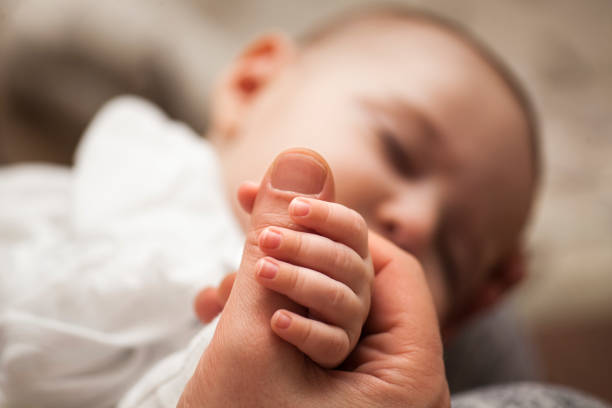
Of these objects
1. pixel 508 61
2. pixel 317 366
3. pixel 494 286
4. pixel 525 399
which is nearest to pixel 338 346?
pixel 317 366

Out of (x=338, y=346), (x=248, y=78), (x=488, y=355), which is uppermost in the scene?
(x=248, y=78)

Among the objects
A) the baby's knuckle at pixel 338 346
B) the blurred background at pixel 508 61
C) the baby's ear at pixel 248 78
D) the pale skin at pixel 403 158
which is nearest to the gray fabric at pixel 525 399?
the pale skin at pixel 403 158

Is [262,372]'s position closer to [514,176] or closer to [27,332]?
[27,332]

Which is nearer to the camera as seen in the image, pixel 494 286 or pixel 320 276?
pixel 320 276

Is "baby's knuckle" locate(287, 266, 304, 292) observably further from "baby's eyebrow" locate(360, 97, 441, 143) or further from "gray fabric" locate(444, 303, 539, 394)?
"gray fabric" locate(444, 303, 539, 394)

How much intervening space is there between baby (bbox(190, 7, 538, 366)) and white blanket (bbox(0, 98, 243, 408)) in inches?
2.8

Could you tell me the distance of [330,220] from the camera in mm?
345

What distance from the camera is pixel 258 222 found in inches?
14.2

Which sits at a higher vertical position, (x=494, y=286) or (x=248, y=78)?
(x=248, y=78)

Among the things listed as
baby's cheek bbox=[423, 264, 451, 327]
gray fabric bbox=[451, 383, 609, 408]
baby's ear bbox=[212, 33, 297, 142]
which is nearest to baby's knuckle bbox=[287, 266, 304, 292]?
gray fabric bbox=[451, 383, 609, 408]

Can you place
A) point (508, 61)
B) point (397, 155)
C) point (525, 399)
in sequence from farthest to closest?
point (508, 61) < point (397, 155) < point (525, 399)

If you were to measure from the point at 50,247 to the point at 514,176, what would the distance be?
658mm

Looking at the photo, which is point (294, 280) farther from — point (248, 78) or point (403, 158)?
point (248, 78)

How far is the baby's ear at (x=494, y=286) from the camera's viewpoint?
0.93 m
